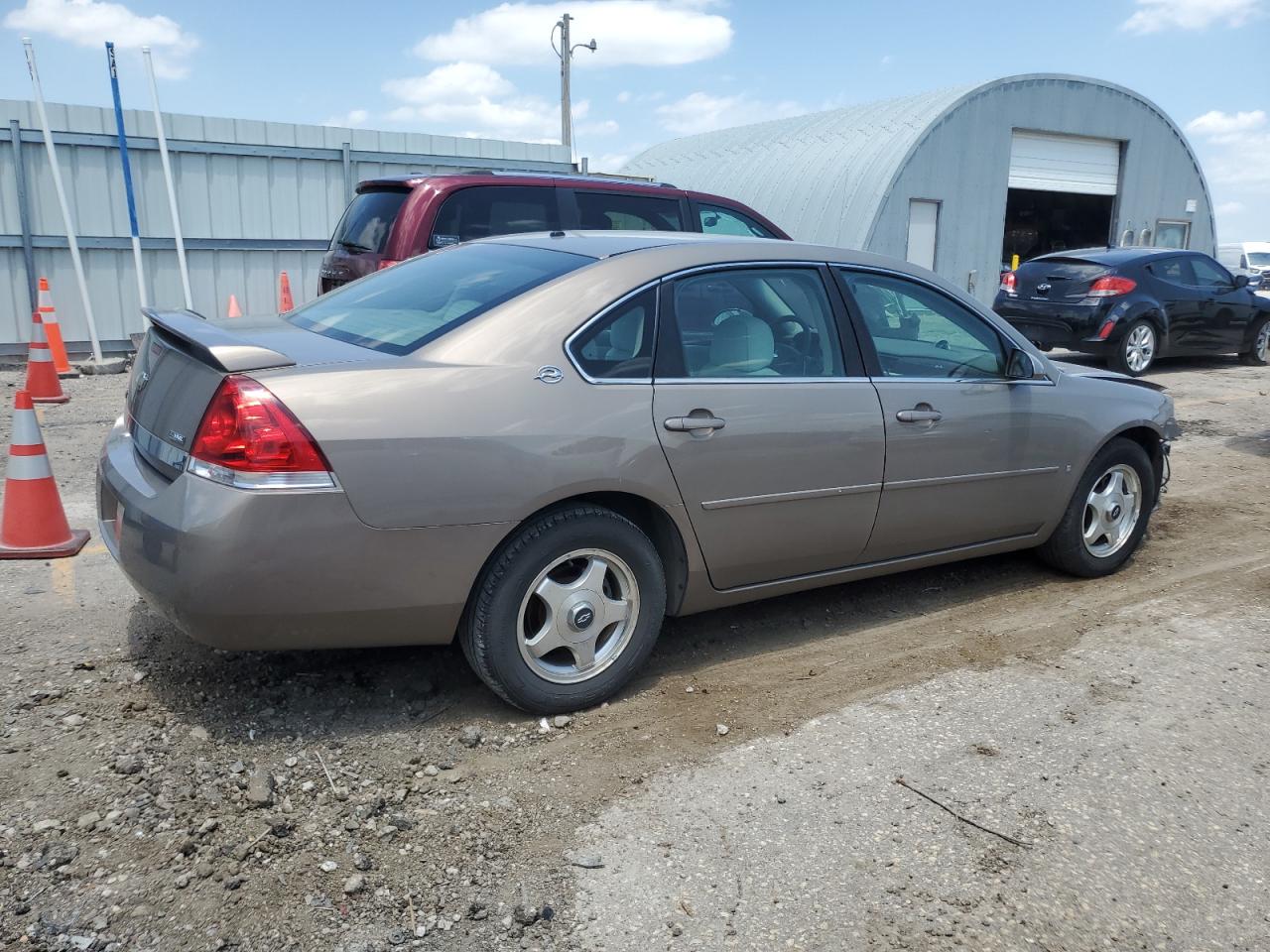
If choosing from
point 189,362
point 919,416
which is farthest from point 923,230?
point 189,362

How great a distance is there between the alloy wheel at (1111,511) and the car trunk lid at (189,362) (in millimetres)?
3480

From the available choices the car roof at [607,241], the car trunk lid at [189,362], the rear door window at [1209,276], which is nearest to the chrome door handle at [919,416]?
the car roof at [607,241]

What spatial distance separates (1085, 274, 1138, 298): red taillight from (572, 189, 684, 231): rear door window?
6323 millimetres

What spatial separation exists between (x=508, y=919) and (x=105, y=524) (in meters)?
2.07

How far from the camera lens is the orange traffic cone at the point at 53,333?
36.0 ft

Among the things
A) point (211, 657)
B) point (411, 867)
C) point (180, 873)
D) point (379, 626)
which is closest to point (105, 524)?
point (211, 657)

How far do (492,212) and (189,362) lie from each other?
506 cm

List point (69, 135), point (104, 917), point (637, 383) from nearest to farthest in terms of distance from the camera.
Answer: point (104, 917) < point (637, 383) < point (69, 135)

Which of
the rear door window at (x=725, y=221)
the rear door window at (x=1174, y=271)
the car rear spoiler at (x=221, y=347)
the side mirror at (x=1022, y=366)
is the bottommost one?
the side mirror at (x=1022, y=366)

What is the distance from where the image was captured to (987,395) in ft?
14.7

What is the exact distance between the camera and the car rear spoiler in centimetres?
311

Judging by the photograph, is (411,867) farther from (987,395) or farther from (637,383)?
(987,395)

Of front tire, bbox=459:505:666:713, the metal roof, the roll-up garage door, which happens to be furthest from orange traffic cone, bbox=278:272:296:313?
the roll-up garage door

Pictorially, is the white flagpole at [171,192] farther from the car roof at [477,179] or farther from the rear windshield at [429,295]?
the rear windshield at [429,295]
